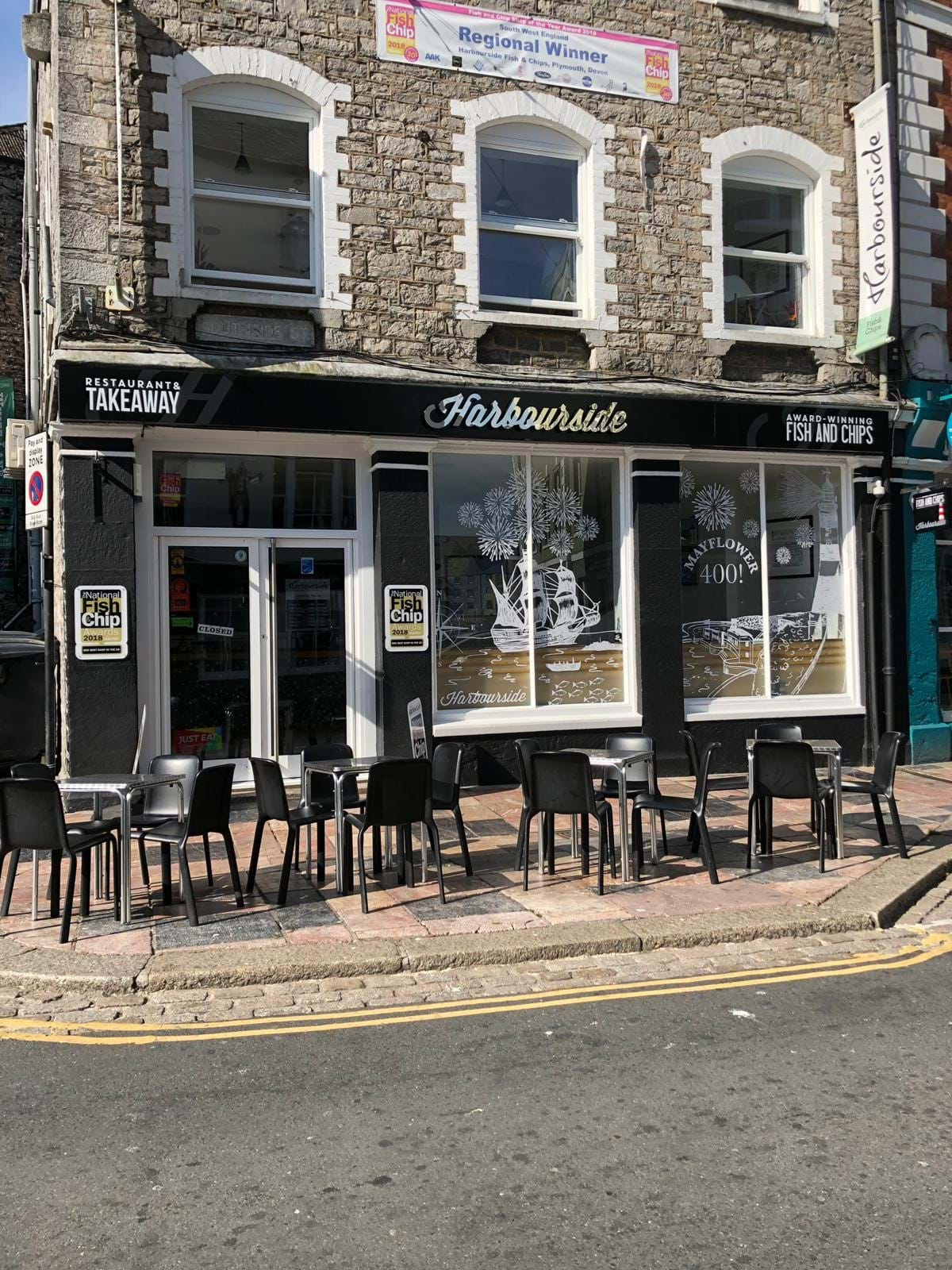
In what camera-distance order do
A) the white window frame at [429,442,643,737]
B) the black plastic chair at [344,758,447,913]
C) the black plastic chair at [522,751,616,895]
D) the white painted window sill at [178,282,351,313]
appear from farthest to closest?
1. the white window frame at [429,442,643,737]
2. the white painted window sill at [178,282,351,313]
3. the black plastic chair at [522,751,616,895]
4. the black plastic chair at [344,758,447,913]

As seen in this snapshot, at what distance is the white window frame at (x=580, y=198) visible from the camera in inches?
460

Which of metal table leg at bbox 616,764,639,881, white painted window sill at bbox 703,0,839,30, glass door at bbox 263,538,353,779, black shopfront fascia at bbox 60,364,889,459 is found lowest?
metal table leg at bbox 616,764,639,881

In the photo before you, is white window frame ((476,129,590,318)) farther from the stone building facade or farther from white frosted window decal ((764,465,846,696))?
white frosted window decal ((764,465,846,696))

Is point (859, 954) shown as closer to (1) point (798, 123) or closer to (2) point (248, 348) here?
(2) point (248, 348)

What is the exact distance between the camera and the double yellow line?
5293 mm

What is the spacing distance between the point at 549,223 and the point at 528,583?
4.04 meters

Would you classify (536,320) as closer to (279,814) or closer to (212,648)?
(212,648)

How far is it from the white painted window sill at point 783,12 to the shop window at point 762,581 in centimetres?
530

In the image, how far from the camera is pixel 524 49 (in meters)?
11.9

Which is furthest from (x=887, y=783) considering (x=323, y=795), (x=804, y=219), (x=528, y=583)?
(x=804, y=219)

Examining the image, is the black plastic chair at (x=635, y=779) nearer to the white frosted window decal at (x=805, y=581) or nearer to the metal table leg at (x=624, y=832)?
the metal table leg at (x=624, y=832)

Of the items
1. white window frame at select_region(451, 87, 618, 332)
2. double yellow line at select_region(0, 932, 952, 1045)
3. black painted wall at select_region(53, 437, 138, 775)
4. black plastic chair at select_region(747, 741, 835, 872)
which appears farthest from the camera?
white window frame at select_region(451, 87, 618, 332)

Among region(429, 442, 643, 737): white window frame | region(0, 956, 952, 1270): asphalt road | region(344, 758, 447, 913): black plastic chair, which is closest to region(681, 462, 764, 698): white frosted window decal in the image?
region(429, 442, 643, 737): white window frame

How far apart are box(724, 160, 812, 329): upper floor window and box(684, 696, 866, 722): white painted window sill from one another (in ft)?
14.8
